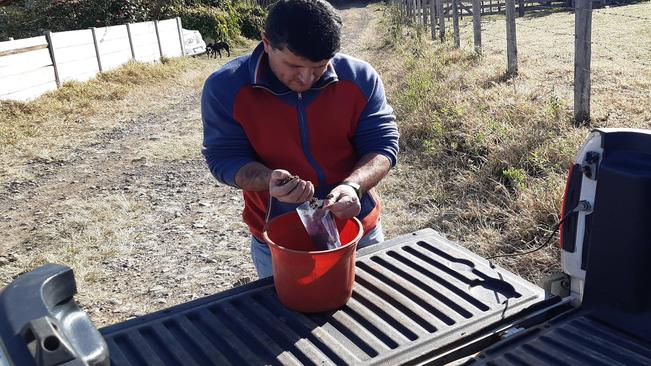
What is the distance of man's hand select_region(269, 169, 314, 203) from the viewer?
2.01m

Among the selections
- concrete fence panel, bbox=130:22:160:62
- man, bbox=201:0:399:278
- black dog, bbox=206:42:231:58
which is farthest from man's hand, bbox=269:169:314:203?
black dog, bbox=206:42:231:58

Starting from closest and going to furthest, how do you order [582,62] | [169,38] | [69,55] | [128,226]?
[128,226], [582,62], [69,55], [169,38]

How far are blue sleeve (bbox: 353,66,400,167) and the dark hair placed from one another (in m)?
0.40

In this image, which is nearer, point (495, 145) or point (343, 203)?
point (343, 203)

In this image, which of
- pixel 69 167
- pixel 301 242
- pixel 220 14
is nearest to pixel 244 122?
pixel 301 242

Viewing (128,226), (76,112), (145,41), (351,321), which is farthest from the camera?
(145,41)

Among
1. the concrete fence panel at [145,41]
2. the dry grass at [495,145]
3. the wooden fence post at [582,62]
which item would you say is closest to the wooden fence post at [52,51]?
the concrete fence panel at [145,41]

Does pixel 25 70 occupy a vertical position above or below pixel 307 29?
below

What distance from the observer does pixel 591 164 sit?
1.76 meters

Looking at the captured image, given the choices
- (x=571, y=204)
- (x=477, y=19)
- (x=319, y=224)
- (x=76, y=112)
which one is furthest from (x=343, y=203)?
(x=477, y=19)

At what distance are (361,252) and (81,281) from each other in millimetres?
2415

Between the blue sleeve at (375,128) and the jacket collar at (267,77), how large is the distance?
19 cm

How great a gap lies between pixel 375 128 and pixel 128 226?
3126mm

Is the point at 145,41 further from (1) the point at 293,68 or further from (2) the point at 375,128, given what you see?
(1) the point at 293,68
